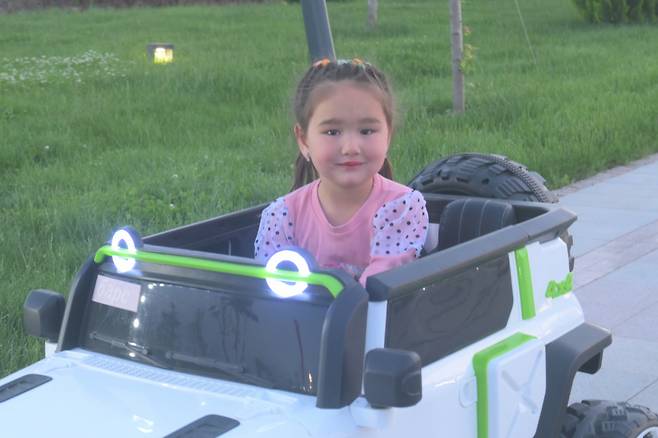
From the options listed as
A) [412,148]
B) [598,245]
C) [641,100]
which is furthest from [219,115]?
[598,245]

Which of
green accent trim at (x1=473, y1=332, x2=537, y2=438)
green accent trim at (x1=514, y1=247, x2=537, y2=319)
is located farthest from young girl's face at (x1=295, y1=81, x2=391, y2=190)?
green accent trim at (x1=473, y1=332, x2=537, y2=438)

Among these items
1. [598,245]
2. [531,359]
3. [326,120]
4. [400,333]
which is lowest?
[598,245]

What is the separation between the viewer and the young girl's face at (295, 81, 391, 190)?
300 centimetres

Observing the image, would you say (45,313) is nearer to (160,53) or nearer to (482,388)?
(482,388)

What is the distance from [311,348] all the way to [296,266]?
197 millimetres

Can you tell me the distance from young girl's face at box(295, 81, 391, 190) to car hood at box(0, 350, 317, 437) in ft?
2.45

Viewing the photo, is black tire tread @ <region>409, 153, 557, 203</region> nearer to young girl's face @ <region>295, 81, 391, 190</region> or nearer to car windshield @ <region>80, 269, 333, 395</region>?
young girl's face @ <region>295, 81, 391, 190</region>

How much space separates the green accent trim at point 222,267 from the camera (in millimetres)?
2496

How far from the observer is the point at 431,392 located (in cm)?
265

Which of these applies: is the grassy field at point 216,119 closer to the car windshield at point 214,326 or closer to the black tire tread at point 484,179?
the black tire tread at point 484,179

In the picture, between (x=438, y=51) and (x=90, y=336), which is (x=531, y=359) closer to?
(x=90, y=336)

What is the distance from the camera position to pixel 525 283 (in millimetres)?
3109

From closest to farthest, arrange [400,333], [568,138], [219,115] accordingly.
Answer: [400,333] < [568,138] < [219,115]

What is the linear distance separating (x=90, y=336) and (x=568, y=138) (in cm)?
632
